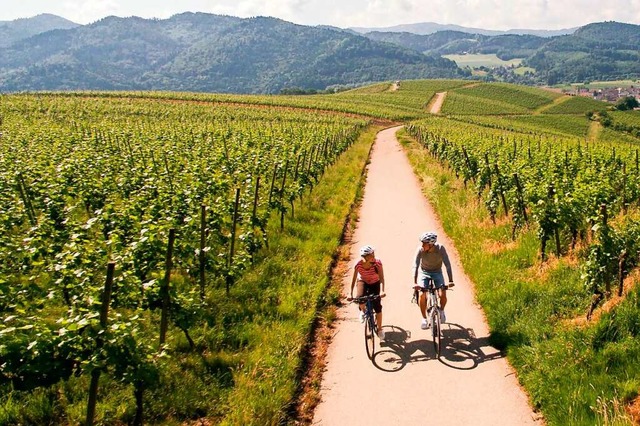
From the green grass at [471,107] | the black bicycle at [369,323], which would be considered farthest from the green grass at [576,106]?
the black bicycle at [369,323]

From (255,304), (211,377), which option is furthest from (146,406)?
(255,304)

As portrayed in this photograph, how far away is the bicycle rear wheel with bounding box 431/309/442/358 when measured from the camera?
28.4ft

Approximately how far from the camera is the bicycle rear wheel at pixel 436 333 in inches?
341

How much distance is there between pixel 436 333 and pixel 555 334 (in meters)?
2.18

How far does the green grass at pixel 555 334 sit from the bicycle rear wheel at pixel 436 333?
3.95ft

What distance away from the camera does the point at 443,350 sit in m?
9.01

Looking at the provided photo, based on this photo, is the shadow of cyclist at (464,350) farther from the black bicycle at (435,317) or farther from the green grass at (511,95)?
the green grass at (511,95)

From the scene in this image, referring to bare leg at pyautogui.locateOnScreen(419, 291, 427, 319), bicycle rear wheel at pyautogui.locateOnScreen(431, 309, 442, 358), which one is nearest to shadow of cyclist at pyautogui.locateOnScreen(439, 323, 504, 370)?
bicycle rear wheel at pyautogui.locateOnScreen(431, 309, 442, 358)

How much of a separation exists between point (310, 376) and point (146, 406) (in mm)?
2933

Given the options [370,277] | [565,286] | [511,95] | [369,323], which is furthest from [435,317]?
[511,95]

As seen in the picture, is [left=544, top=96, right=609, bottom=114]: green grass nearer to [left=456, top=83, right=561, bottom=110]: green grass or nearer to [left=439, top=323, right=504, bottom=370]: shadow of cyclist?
[left=456, top=83, right=561, bottom=110]: green grass

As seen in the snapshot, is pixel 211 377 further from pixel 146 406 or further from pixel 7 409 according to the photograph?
pixel 7 409

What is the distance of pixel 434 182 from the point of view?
2492 cm

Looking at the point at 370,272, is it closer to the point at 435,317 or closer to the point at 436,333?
the point at 435,317
